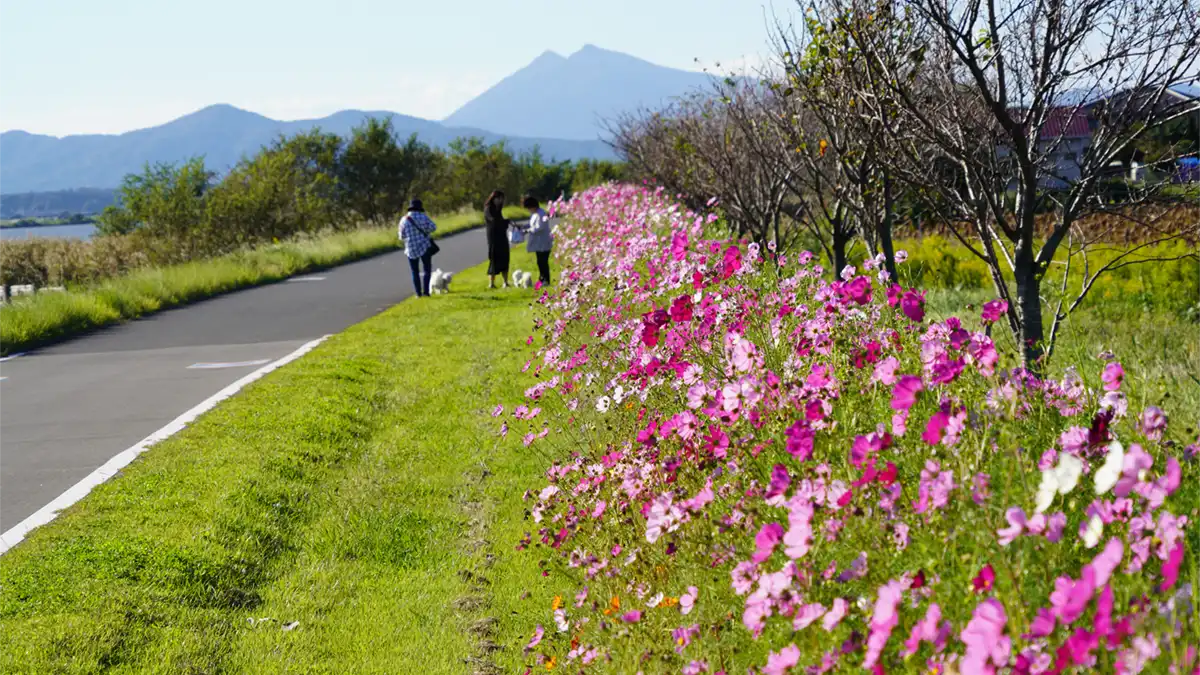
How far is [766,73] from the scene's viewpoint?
1072 cm

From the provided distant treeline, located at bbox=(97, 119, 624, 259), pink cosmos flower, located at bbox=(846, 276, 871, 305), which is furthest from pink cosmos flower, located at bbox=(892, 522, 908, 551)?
distant treeline, located at bbox=(97, 119, 624, 259)

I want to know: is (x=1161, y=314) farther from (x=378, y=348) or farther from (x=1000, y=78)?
(x=378, y=348)

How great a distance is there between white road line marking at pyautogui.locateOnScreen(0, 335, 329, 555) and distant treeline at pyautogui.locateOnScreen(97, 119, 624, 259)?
22.6 metres

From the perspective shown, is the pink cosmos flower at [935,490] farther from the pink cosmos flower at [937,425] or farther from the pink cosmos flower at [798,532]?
the pink cosmos flower at [798,532]

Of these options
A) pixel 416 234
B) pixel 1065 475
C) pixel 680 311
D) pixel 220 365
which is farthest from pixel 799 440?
pixel 416 234

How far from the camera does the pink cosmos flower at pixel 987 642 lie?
1.70 metres

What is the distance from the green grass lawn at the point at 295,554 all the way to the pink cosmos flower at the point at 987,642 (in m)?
2.95

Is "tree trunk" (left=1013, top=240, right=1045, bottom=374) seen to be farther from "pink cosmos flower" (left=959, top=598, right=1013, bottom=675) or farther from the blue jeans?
the blue jeans

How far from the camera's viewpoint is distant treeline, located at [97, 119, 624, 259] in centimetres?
3084

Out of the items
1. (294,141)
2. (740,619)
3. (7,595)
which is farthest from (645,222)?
(294,141)

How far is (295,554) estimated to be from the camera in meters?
5.73

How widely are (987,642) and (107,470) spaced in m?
6.51

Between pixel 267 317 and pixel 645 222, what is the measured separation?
5.95 metres

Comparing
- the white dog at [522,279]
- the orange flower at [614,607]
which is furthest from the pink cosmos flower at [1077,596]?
the white dog at [522,279]
